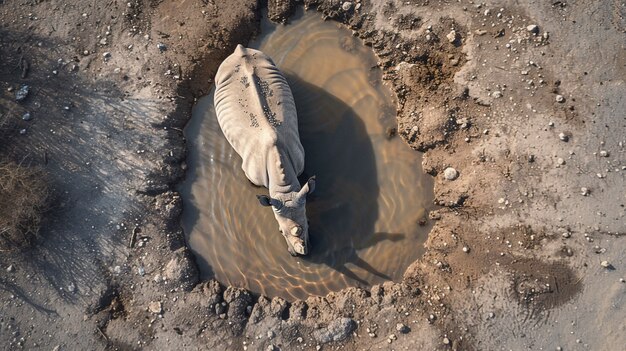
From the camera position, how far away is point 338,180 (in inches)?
363

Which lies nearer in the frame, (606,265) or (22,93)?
(606,265)

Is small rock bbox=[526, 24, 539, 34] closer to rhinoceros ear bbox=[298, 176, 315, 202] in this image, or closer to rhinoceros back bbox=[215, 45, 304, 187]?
rhinoceros back bbox=[215, 45, 304, 187]

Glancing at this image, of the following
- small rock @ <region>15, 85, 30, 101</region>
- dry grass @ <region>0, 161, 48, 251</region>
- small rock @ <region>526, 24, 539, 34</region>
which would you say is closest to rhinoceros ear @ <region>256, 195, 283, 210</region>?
dry grass @ <region>0, 161, 48, 251</region>

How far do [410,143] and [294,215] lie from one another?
3.20m

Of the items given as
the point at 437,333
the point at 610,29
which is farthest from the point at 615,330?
the point at 610,29

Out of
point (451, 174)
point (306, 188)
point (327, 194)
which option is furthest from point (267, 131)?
point (451, 174)

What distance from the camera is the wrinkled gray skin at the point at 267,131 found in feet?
25.7

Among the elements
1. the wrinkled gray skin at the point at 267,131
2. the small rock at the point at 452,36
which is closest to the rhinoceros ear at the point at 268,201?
the wrinkled gray skin at the point at 267,131

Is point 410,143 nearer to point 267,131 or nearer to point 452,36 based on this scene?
point 452,36

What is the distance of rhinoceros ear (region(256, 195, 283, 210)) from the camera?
287 inches

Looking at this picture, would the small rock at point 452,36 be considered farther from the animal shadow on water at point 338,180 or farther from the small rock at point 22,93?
the small rock at point 22,93

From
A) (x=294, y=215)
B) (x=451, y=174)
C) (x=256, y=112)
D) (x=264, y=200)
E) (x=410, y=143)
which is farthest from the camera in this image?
(x=410, y=143)

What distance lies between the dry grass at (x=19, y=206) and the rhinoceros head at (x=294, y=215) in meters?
4.96

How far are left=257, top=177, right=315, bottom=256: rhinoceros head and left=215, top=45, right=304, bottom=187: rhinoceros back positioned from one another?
68 cm
